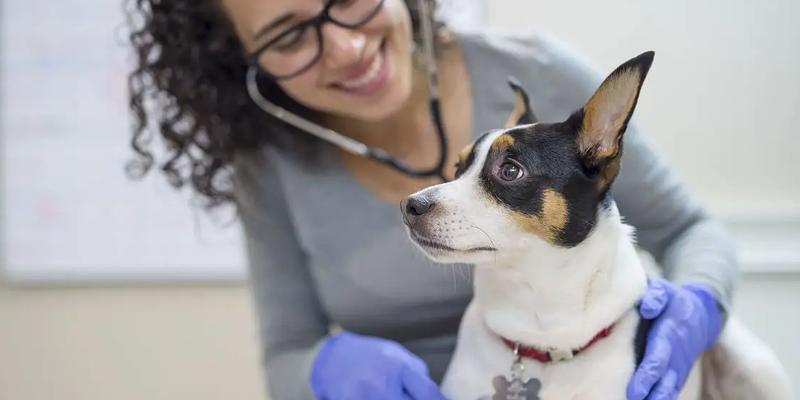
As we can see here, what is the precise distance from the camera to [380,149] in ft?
3.50

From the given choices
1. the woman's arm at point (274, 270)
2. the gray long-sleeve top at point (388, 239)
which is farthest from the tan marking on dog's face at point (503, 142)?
the woman's arm at point (274, 270)

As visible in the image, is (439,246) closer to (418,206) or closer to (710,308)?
(418,206)

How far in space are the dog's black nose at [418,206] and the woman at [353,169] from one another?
22 cm

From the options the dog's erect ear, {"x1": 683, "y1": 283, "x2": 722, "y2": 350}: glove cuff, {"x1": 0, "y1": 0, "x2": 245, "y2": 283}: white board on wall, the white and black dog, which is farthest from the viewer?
{"x1": 0, "y1": 0, "x2": 245, "y2": 283}: white board on wall

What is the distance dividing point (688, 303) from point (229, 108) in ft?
2.33

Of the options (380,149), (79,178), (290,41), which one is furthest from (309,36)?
(79,178)

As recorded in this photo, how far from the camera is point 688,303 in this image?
794 mm

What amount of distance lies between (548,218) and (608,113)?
12 cm

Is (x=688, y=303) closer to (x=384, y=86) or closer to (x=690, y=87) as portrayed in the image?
(x=690, y=87)

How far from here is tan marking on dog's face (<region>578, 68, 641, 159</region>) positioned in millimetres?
567

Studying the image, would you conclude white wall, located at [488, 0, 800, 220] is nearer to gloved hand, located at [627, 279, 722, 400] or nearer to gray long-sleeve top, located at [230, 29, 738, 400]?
gray long-sleeve top, located at [230, 29, 738, 400]

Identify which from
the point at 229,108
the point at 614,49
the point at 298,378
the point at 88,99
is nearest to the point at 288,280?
the point at 298,378

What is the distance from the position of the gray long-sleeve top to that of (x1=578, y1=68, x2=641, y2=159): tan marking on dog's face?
14cm

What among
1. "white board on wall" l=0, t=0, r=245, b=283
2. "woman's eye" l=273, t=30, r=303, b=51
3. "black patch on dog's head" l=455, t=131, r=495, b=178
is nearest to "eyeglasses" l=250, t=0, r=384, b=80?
"woman's eye" l=273, t=30, r=303, b=51
